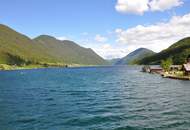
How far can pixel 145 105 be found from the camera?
66.1m

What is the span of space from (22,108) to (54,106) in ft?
23.5

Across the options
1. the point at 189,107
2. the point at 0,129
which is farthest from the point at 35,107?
the point at 189,107

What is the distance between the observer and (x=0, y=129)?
46906mm

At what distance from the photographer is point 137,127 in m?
45.4

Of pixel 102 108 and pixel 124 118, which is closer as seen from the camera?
pixel 124 118

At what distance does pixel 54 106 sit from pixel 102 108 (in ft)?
39.5

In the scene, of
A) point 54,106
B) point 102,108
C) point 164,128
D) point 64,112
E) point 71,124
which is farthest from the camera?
point 54,106

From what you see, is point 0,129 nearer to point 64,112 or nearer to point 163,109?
point 64,112

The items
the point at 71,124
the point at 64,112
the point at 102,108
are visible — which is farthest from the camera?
the point at 102,108

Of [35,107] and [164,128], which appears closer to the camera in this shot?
[164,128]

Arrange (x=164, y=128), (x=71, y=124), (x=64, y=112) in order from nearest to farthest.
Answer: (x=164, y=128)
(x=71, y=124)
(x=64, y=112)

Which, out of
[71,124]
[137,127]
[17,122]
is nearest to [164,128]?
[137,127]

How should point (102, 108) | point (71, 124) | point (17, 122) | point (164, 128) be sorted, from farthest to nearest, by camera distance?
1. point (102, 108)
2. point (17, 122)
3. point (71, 124)
4. point (164, 128)

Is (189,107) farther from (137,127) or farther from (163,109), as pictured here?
(137,127)
